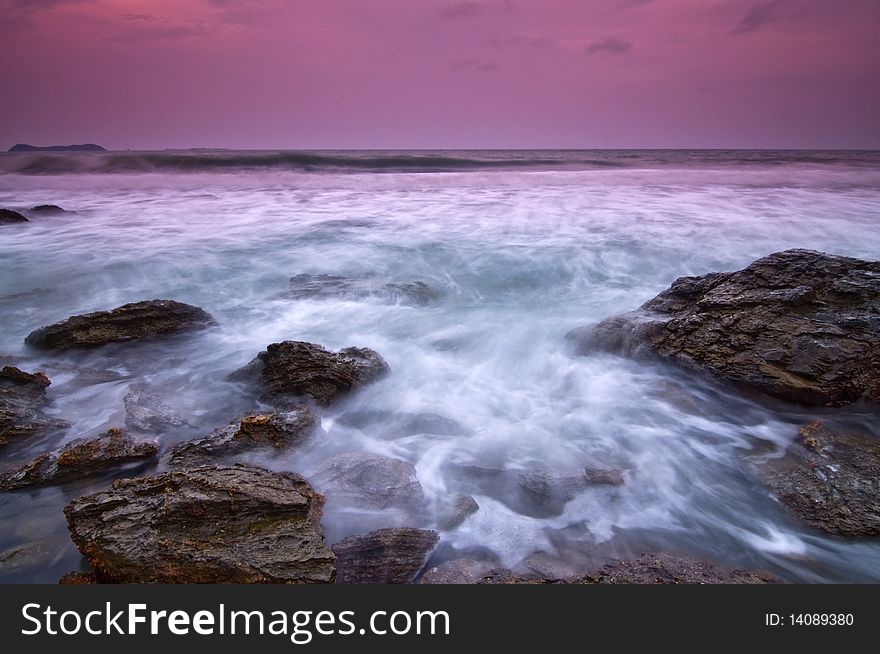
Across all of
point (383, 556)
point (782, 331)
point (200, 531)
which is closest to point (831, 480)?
point (782, 331)

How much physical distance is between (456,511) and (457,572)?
2.00ft

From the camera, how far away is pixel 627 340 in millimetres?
5926

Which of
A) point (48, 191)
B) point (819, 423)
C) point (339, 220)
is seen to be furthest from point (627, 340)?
point (48, 191)

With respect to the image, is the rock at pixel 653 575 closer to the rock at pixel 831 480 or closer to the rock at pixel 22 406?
the rock at pixel 831 480

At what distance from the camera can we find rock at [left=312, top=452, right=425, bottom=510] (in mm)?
3678

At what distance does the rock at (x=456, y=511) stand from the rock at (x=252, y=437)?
4.36ft

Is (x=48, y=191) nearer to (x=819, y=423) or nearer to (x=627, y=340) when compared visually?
(x=627, y=340)

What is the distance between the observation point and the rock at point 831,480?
3.30m

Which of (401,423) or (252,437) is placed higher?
(252,437)

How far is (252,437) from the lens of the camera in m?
4.05

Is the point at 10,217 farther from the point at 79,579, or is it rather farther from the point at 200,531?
the point at 200,531

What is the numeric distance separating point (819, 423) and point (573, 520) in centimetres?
224

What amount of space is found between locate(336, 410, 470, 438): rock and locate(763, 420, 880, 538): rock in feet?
7.97

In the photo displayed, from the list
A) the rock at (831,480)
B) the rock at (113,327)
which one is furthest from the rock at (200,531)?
the rock at (113,327)
